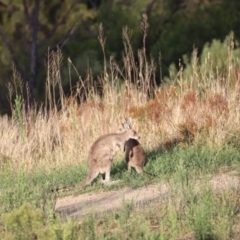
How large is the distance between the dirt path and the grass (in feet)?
0.48

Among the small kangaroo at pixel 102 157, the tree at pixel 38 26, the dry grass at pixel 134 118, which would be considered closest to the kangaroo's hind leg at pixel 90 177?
the small kangaroo at pixel 102 157

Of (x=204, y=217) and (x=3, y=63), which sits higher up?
(x=204, y=217)

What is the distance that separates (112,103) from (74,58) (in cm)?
970

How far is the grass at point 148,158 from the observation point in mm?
8258

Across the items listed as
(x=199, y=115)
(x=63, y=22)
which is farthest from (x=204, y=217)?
(x=63, y=22)

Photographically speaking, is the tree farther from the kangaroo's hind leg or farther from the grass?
the kangaroo's hind leg

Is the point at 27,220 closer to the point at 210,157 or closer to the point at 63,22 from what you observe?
the point at 210,157

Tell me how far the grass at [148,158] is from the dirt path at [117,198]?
A: 146 mm

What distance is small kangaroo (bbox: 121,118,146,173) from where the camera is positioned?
11.2 metres

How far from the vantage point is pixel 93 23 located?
88.1 ft

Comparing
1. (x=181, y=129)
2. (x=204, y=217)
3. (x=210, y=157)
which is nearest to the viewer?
(x=204, y=217)

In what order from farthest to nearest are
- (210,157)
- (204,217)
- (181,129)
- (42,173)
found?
(181,129), (42,173), (210,157), (204,217)

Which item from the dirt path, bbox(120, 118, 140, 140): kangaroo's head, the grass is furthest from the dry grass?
the dirt path

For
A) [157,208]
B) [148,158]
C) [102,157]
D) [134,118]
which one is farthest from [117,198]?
[134,118]
